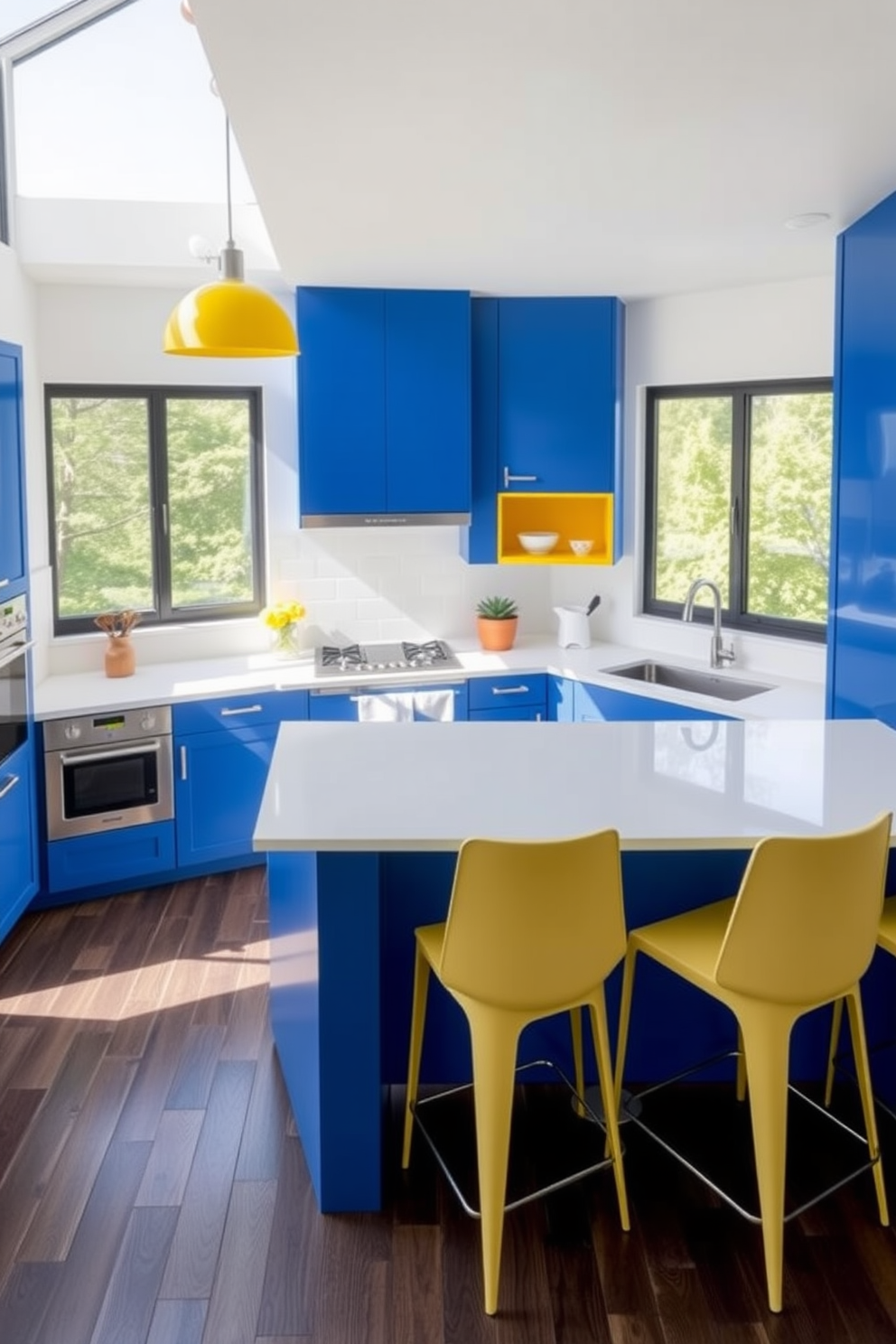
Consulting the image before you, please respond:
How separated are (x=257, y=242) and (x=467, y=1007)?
3789 millimetres

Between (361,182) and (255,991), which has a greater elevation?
(361,182)

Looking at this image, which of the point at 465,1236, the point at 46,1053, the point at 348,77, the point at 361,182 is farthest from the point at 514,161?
the point at 46,1053

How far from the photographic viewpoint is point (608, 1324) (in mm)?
2441

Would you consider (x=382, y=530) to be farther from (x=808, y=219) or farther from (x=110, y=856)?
(x=808, y=219)

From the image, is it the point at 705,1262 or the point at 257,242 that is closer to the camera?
the point at 705,1262

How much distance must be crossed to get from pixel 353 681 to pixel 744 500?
1.94 meters

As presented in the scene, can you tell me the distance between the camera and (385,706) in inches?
206

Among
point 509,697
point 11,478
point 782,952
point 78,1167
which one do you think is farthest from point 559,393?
point 78,1167

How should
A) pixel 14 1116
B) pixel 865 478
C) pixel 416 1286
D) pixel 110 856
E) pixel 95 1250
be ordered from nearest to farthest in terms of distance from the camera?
pixel 416 1286
pixel 95 1250
pixel 14 1116
pixel 865 478
pixel 110 856

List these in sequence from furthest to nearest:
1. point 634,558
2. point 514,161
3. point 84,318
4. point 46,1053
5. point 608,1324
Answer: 1. point 634,558
2. point 84,318
3. point 46,1053
4. point 514,161
5. point 608,1324

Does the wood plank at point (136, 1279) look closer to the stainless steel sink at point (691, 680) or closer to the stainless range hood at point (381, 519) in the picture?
the stainless steel sink at point (691, 680)

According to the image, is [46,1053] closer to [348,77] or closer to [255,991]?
[255,991]

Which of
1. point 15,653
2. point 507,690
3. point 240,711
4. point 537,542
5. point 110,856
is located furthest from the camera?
point 537,542

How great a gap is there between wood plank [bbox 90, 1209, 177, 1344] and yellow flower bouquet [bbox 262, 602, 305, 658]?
3.06 meters
